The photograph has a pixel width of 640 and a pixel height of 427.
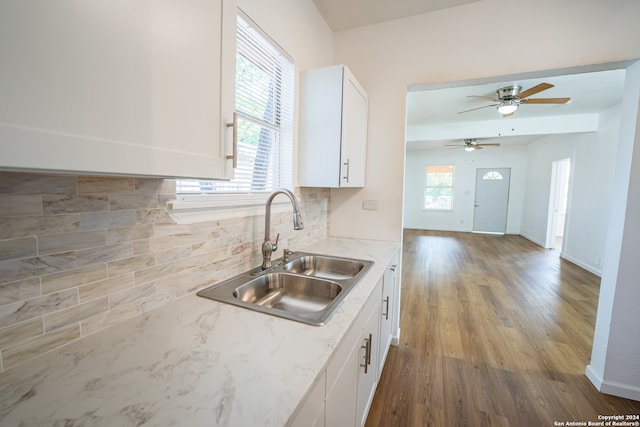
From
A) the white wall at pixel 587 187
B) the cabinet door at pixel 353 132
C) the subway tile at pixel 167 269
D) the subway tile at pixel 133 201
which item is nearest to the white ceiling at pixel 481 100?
the white wall at pixel 587 187

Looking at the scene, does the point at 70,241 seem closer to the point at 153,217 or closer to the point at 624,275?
the point at 153,217

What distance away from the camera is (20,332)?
670 millimetres

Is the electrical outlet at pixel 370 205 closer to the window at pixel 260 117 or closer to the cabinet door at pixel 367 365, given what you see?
the window at pixel 260 117

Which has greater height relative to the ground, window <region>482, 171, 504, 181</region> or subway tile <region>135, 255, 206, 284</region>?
window <region>482, 171, 504, 181</region>

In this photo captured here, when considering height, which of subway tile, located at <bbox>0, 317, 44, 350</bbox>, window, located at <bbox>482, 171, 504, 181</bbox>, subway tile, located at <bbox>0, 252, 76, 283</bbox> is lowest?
subway tile, located at <bbox>0, 317, 44, 350</bbox>

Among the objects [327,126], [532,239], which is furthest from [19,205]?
[532,239]

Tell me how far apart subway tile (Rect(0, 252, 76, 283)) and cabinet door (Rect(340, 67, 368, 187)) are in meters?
1.44

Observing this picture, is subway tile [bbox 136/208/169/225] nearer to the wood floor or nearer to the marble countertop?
the marble countertop

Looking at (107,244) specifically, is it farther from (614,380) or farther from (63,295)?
(614,380)

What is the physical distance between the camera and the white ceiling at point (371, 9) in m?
1.98

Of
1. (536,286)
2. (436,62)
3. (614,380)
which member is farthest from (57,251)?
(536,286)

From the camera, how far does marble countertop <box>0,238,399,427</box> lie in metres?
0.54

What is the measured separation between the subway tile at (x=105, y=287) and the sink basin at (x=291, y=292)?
0.51 m

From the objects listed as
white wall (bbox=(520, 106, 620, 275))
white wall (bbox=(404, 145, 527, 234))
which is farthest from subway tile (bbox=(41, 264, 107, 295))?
white wall (bbox=(404, 145, 527, 234))
